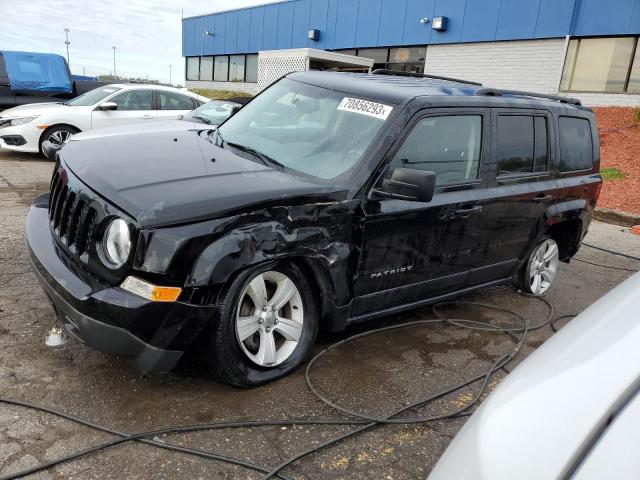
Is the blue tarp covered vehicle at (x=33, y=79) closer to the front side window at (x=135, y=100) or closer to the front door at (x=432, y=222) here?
the front side window at (x=135, y=100)

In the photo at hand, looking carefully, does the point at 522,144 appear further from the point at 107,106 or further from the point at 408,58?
the point at 408,58

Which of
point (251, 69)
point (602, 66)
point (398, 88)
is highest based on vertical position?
point (602, 66)

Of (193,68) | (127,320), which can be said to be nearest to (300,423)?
(127,320)

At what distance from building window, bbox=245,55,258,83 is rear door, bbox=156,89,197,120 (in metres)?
21.6

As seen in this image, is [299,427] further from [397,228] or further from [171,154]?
[171,154]

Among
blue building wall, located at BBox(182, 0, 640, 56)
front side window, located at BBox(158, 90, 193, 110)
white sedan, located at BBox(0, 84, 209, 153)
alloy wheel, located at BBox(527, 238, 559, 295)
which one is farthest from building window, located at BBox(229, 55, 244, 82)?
alloy wheel, located at BBox(527, 238, 559, 295)

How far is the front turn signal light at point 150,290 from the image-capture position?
252 cm

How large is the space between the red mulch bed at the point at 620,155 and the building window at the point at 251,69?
20.9 metres

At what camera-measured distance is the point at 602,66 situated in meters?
16.4

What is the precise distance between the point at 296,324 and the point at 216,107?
6.92 m

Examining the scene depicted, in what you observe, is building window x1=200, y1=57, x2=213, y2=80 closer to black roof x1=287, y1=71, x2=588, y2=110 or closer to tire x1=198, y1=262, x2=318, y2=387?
black roof x1=287, y1=71, x2=588, y2=110

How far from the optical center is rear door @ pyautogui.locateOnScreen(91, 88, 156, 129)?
396 inches

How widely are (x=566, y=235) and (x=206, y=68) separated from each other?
36.3 metres

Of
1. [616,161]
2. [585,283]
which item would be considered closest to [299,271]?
[585,283]
